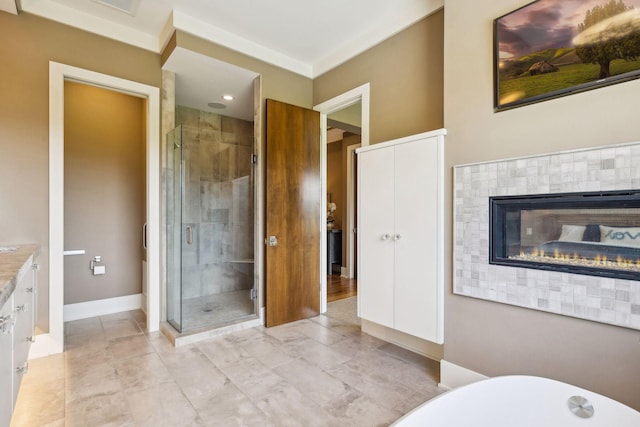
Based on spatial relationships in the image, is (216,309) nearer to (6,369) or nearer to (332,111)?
(6,369)

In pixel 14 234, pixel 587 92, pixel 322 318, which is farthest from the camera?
pixel 322 318

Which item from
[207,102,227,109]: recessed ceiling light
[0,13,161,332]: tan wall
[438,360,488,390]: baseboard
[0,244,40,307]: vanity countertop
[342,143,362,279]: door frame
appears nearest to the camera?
[0,244,40,307]: vanity countertop

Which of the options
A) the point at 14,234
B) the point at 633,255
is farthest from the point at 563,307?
the point at 14,234

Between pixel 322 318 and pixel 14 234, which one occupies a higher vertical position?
pixel 14 234

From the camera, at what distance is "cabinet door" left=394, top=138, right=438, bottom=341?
215cm

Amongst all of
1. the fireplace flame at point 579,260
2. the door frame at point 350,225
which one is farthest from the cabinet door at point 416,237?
the door frame at point 350,225

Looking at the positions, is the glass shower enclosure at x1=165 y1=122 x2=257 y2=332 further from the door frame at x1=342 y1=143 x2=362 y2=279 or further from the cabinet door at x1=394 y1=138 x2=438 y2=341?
the door frame at x1=342 y1=143 x2=362 y2=279

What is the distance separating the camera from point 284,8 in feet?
8.52

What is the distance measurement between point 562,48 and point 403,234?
142 centimetres

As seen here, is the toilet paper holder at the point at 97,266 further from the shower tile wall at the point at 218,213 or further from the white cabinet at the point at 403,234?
the white cabinet at the point at 403,234

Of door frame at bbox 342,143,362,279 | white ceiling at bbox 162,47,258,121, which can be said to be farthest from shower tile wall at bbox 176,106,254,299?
door frame at bbox 342,143,362,279

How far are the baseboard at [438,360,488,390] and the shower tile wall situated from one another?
2136mm

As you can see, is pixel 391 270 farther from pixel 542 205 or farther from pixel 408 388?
pixel 542 205

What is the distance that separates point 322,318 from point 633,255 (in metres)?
2.69
